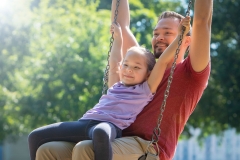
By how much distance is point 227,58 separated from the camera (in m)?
19.0

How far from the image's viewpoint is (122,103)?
165 inches

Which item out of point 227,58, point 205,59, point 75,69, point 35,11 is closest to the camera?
point 205,59

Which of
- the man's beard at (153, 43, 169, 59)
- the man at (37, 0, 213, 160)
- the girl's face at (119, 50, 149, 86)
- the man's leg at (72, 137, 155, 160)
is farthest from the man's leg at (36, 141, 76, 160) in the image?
the man's beard at (153, 43, 169, 59)

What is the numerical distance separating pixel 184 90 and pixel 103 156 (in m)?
0.83

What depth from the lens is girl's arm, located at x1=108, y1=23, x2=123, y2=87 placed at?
4773mm

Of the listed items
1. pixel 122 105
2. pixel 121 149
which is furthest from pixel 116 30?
pixel 121 149

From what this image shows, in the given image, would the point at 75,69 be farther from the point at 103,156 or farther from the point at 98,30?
the point at 103,156

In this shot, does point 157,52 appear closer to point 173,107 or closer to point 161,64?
point 161,64

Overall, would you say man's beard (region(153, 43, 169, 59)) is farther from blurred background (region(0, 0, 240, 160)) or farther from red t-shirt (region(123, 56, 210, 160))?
Answer: blurred background (region(0, 0, 240, 160))

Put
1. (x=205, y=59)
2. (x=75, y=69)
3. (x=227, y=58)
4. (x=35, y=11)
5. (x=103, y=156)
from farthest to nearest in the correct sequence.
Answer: (x=227, y=58) < (x=35, y=11) < (x=75, y=69) < (x=205, y=59) < (x=103, y=156)

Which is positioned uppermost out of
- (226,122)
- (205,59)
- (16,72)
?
(205,59)

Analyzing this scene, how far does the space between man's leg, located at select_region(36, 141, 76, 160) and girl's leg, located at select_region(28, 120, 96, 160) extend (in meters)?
0.04

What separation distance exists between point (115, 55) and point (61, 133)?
37.7 inches

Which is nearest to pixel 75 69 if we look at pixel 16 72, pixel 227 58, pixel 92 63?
pixel 92 63
